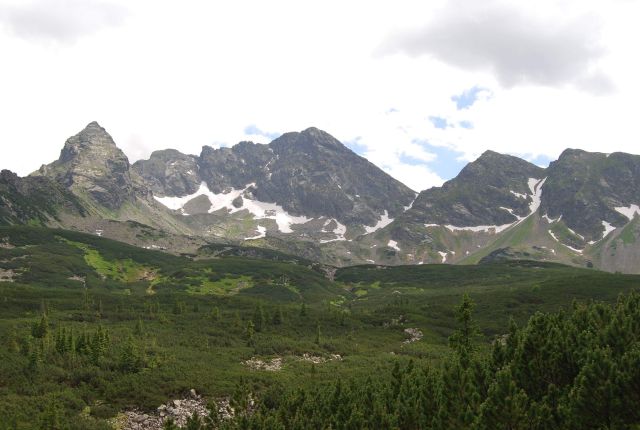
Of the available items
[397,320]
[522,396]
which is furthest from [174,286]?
[522,396]

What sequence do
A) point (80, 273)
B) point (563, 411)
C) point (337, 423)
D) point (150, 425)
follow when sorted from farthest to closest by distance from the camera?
point (80, 273)
point (150, 425)
point (337, 423)
point (563, 411)

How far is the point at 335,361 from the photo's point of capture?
82.8 meters

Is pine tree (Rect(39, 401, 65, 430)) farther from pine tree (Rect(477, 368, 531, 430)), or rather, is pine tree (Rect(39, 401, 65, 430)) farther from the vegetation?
pine tree (Rect(477, 368, 531, 430))

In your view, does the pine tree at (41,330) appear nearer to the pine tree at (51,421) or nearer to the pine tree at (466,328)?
the pine tree at (51,421)

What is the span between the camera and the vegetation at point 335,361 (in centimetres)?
2900

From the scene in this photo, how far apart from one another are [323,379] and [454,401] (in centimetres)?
3984

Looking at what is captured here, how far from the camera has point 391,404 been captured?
131 ft

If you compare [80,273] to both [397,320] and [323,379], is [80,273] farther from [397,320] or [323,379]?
[323,379]

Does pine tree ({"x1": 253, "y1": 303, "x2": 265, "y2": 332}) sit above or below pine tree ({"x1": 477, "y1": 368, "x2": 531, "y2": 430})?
below

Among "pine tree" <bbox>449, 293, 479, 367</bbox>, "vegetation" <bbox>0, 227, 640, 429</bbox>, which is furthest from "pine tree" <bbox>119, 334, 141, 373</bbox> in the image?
"pine tree" <bbox>449, 293, 479, 367</bbox>

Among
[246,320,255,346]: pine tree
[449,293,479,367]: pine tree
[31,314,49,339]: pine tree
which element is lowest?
[246,320,255,346]: pine tree

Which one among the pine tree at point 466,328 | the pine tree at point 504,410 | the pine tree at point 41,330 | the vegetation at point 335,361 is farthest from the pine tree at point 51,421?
the pine tree at point 466,328

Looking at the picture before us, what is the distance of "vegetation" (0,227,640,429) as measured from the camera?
29.0 metres

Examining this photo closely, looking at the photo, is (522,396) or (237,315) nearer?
(522,396)
